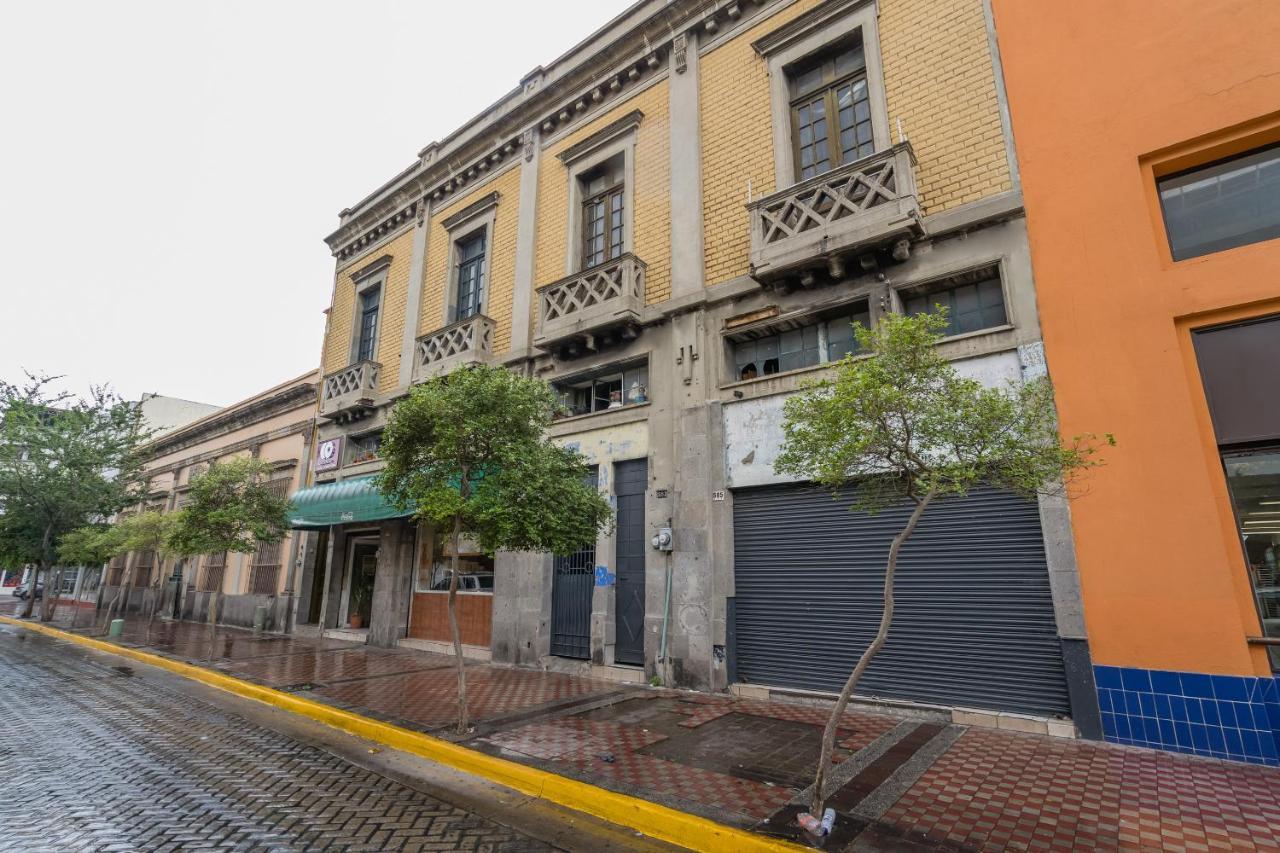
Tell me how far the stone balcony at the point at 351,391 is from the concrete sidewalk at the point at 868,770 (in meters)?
9.65

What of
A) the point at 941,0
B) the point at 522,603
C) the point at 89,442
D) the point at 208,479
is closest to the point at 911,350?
the point at 941,0

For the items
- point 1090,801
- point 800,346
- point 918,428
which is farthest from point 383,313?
point 1090,801

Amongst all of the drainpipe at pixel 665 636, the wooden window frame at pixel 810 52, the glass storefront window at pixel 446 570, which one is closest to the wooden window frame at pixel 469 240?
the glass storefront window at pixel 446 570

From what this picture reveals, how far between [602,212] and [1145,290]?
10.5m

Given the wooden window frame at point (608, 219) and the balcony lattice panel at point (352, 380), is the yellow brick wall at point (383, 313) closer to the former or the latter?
the balcony lattice panel at point (352, 380)

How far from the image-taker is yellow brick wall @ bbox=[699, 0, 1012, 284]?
8.82m

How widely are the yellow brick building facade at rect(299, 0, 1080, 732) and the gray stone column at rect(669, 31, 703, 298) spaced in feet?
0.18

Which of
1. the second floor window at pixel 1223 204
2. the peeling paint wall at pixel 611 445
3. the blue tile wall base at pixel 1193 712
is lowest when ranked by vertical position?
the blue tile wall base at pixel 1193 712

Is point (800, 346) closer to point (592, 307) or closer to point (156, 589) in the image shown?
point (592, 307)

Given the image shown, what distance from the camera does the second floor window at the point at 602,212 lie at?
44.8 ft

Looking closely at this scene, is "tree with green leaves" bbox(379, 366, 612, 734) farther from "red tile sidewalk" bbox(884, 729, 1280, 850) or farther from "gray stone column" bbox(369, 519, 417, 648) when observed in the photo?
"gray stone column" bbox(369, 519, 417, 648)

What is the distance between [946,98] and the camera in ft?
30.1

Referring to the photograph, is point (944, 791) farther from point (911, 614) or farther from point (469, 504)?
point (469, 504)

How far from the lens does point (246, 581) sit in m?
21.1
